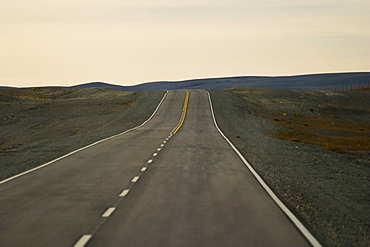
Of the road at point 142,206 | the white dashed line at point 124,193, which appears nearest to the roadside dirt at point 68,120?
the road at point 142,206

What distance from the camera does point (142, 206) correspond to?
38.5 ft

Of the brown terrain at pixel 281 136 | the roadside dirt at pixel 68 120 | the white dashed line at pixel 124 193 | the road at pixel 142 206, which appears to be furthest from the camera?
the roadside dirt at pixel 68 120

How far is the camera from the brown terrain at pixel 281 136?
1288cm

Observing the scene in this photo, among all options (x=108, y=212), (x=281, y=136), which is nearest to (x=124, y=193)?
(x=108, y=212)

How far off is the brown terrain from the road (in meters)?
0.94

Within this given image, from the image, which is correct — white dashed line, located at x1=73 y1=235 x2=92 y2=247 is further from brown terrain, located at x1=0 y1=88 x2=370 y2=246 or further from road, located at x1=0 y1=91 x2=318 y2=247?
brown terrain, located at x1=0 y1=88 x2=370 y2=246

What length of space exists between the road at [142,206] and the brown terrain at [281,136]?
0.94 metres

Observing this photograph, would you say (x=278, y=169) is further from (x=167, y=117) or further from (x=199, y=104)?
(x=199, y=104)

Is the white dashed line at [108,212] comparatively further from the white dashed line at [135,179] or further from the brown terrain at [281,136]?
the white dashed line at [135,179]

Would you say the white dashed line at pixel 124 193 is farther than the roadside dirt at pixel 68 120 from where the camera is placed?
No

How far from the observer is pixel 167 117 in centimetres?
5903

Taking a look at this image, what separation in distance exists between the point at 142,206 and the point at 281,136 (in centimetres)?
3346

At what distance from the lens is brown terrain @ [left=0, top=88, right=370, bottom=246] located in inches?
507

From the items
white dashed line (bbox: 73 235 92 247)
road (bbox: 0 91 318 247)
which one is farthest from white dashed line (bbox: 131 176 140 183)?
white dashed line (bbox: 73 235 92 247)
